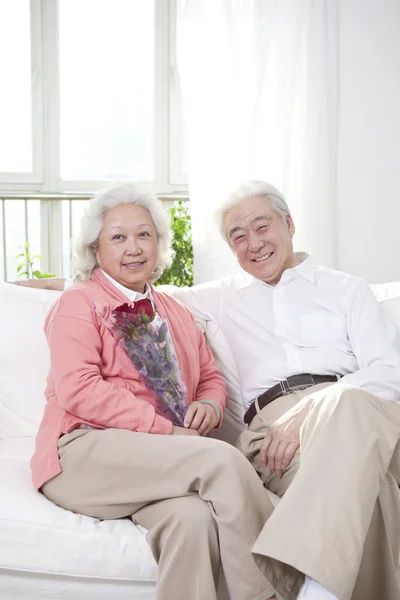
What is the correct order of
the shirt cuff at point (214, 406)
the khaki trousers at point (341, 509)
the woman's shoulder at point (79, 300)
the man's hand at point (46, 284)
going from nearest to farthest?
the khaki trousers at point (341, 509) → the woman's shoulder at point (79, 300) → the shirt cuff at point (214, 406) → the man's hand at point (46, 284)

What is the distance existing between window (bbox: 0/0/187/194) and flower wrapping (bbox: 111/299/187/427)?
7.83 ft

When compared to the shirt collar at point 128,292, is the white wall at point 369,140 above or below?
above

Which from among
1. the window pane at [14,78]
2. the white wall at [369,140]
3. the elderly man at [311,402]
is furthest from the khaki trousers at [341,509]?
the window pane at [14,78]

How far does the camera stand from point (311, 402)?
1907 mm

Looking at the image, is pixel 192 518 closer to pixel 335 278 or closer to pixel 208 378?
pixel 208 378

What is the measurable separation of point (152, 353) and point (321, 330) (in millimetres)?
582

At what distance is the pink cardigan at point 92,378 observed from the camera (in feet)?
6.19

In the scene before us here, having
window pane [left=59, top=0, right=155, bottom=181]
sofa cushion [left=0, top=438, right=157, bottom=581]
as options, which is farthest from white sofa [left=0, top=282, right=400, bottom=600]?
window pane [left=59, top=0, right=155, bottom=181]

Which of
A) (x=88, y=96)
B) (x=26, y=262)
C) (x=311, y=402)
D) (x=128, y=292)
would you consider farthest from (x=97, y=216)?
(x=88, y=96)

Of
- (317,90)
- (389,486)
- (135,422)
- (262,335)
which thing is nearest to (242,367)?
(262,335)

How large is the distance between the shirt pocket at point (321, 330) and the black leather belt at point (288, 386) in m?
0.10

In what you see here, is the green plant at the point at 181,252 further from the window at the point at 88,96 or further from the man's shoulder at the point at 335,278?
the man's shoulder at the point at 335,278

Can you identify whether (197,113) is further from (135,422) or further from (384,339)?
(135,422)

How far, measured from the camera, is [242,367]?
229 centimetres
